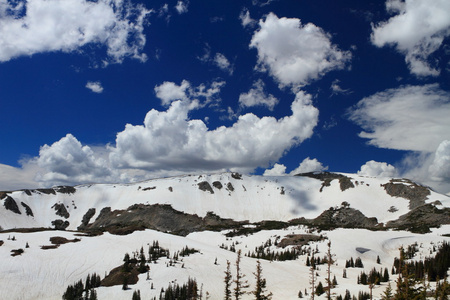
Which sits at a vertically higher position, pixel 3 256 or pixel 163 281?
pixel 3 256

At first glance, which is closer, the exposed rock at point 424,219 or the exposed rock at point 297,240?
the exposed rock at point 297,240

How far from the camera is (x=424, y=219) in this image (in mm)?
178750

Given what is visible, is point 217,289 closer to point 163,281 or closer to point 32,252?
point 163,281

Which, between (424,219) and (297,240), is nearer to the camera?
(297,240)

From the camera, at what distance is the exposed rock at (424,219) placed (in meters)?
162

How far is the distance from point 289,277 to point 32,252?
6601 centimetres

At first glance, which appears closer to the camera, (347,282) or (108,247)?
(347,282)

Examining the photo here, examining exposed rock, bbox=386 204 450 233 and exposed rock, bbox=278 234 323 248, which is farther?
exposed rock, bbox=386 204 450 233

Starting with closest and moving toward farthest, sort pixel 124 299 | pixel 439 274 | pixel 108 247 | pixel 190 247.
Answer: pixel 124 299 → pixel 439 274 → pixel 108 247 → pixel 190 247

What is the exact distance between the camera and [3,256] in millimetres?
72500

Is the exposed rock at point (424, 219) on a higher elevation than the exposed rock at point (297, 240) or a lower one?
higher

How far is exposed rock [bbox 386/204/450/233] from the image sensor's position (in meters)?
162

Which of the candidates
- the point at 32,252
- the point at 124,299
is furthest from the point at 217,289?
the point at 32,252

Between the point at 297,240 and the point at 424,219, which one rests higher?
the point at 424,219
